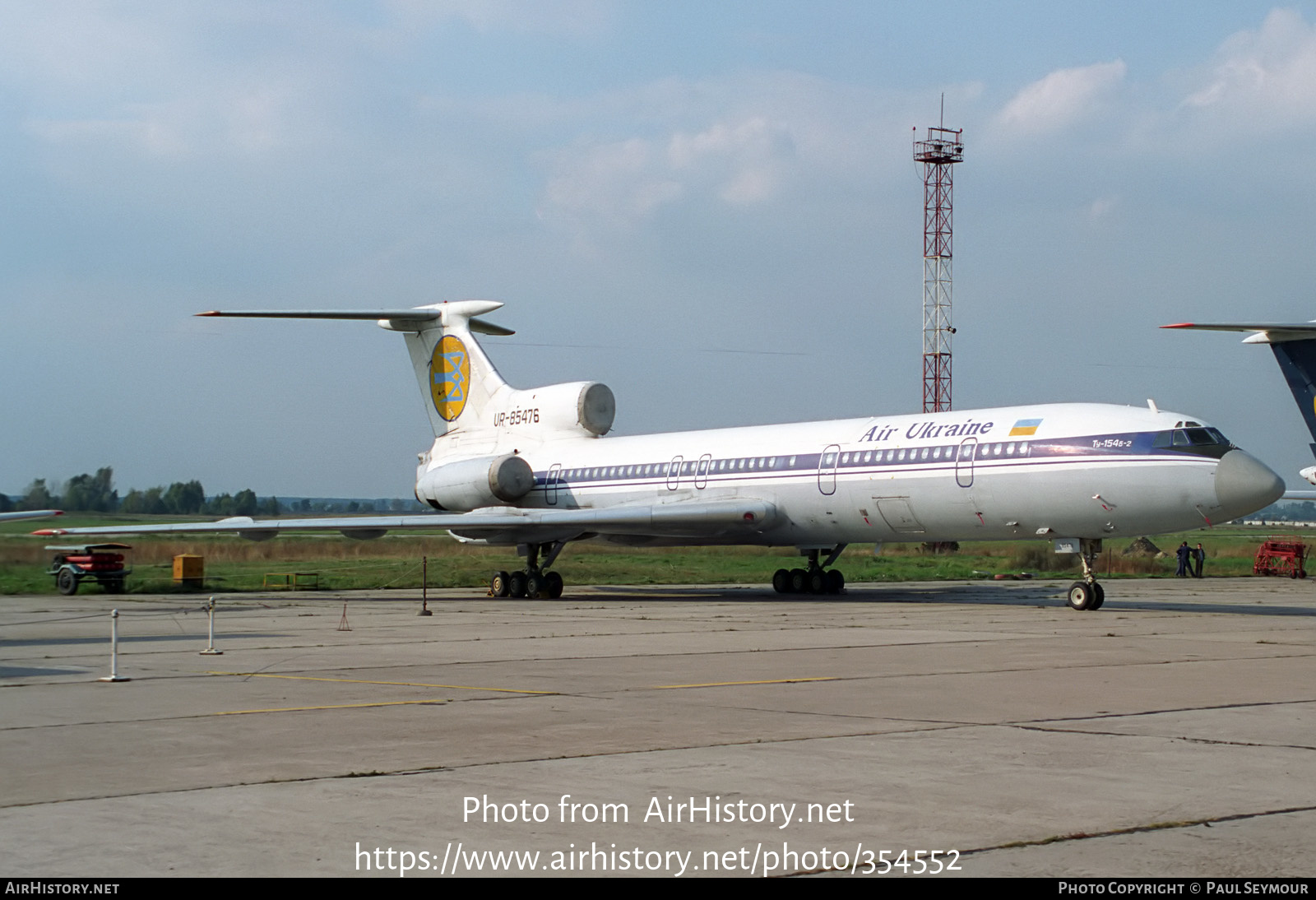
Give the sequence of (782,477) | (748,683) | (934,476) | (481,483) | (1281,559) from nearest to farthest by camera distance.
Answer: (748,683)
(934,476)
(782,477)
(481,483)
(1281,559)

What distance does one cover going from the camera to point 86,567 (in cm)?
3067

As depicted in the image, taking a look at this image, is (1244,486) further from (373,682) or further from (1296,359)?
(373,682)

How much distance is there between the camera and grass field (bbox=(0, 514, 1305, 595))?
33625 millimetres

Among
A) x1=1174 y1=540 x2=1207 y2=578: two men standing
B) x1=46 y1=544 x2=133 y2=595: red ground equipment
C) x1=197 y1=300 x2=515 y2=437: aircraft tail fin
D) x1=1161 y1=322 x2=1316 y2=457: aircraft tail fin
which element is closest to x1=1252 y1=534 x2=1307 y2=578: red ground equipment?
x1=1174 y1=540 x2=1207 y2=578: two men standing

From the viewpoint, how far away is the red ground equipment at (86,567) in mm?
30422

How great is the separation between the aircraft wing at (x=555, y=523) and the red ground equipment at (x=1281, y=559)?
69.5ft

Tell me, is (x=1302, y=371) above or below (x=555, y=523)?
above

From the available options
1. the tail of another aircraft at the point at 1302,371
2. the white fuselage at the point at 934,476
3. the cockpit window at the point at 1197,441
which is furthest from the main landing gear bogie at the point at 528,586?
the tail of another aircraft at the point at 1302,371

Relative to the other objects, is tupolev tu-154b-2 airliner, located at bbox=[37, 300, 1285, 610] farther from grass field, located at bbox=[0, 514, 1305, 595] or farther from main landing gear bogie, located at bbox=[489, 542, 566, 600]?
grass field, located at bbox=[0, 514, 1305, 595]

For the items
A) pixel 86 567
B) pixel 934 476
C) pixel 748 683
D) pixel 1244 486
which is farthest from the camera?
pixel 86 567

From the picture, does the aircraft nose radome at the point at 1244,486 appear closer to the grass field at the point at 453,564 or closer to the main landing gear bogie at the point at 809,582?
the main landing gear bogie at the point at 809,582

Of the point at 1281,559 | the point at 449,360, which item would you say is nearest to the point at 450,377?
the point at 449,360

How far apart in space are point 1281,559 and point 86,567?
3341cm
